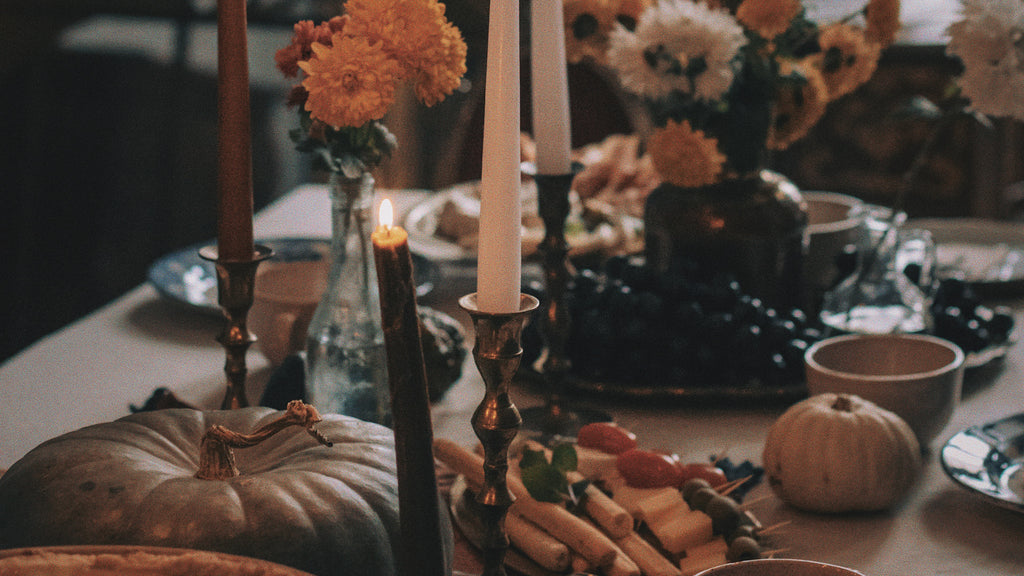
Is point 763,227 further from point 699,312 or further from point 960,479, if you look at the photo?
point 960,479

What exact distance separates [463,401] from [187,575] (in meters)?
0.59

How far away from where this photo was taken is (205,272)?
1288mm

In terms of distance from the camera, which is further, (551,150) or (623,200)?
(623,200)

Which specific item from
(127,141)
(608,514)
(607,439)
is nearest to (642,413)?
(607,439)

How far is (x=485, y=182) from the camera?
47 cm

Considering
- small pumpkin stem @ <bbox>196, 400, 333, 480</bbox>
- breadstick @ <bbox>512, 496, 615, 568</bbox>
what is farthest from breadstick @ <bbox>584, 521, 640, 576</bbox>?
small pumpkin stem @ <bbox>196, 400, 333, 480</bbox>

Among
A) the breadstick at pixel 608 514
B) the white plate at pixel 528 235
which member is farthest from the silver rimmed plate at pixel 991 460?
the white plate at pixel 528 235

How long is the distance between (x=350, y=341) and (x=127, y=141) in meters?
1.67

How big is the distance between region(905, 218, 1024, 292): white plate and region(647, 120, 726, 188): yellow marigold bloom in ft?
1.52

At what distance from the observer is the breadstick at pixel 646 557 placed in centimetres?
63

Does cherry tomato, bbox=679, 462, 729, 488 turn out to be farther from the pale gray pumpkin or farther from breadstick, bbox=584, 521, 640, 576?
the pale gray pumpkin

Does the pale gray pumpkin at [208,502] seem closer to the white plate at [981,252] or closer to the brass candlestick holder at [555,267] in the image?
the brass candlestick holder at [555,267]

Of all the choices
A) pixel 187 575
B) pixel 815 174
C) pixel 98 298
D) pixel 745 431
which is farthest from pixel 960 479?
pixel 815 174

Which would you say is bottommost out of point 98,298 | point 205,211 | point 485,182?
point 98,298
